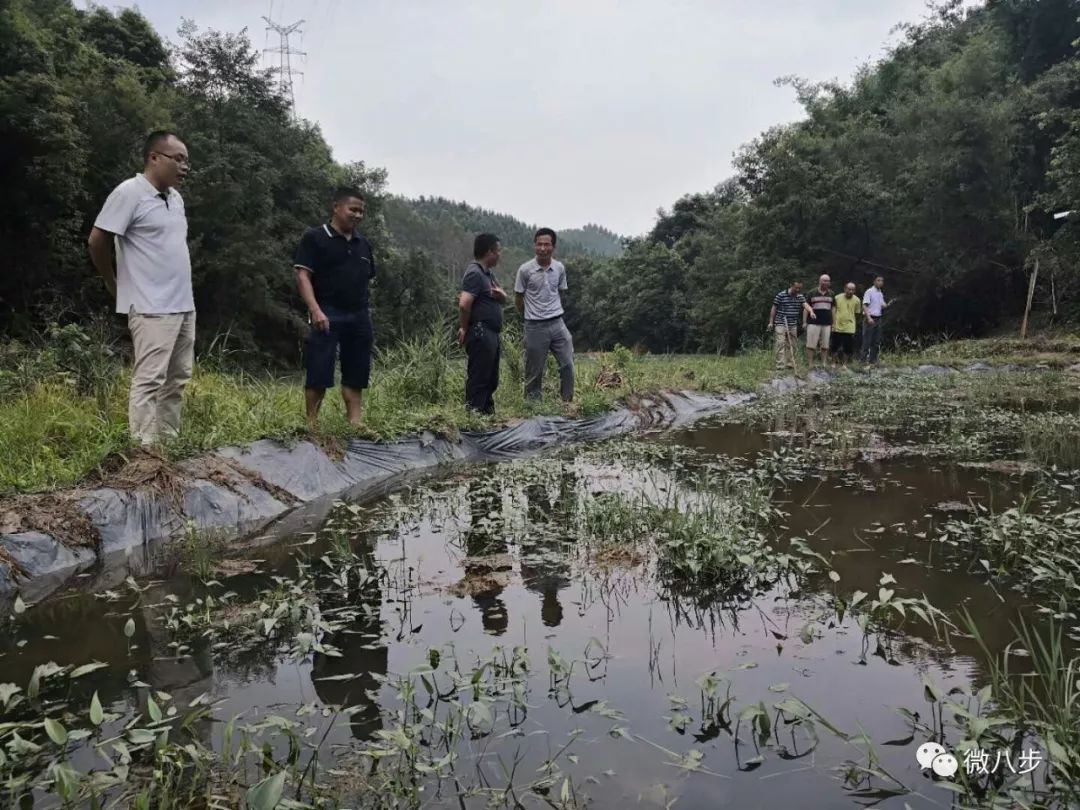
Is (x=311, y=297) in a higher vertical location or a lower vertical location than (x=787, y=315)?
lower

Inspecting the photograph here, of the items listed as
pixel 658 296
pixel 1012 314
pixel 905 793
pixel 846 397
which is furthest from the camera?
pixel 658 296

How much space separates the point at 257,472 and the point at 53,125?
15.1 metres

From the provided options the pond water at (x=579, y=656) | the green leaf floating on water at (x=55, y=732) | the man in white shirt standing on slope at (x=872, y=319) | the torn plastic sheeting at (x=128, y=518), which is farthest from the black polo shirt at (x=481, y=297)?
the man in white shirt standing on slope at (x=872, y=319)

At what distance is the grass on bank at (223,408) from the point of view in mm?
3586

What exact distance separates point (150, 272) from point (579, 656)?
299cm

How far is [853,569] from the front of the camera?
2.61m

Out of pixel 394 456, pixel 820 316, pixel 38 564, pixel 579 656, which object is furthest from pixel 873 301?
pixel 38 564

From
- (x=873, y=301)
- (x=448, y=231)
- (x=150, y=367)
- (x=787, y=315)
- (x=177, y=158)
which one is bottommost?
(x=150, y=367)

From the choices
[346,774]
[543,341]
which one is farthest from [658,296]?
[346,774]

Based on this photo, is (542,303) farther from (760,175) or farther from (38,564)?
(760,175)

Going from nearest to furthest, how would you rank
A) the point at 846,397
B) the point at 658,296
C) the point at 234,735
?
the point at 234,735
the point at 846,397
the point at 658,296

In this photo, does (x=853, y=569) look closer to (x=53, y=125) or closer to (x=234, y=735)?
(x=234, y=735)

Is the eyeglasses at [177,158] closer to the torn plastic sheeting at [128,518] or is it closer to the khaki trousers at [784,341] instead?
the torn plastic sheeting at [128,518]

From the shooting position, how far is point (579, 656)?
6.69 feet
